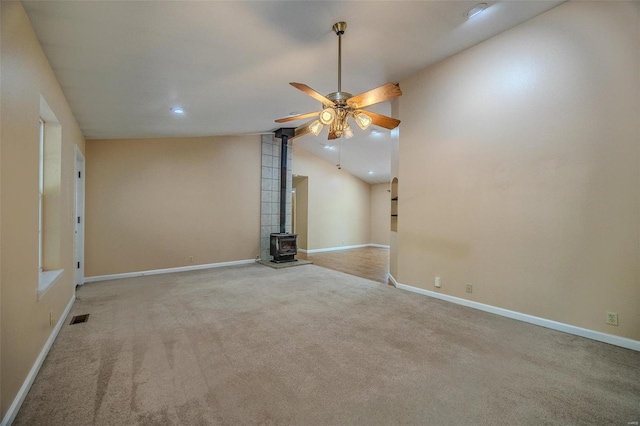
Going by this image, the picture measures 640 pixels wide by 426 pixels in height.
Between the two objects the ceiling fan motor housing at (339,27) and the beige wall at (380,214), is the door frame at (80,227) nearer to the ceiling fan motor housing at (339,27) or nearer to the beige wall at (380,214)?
the ceiling fan motor housing at (339,27)

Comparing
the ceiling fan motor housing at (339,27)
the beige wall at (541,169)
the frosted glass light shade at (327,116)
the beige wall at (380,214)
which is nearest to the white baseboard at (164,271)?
the beige wall at (541,169)

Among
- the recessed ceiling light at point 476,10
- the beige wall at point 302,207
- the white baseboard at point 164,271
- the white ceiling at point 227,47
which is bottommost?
the white baseboard at point 164,271

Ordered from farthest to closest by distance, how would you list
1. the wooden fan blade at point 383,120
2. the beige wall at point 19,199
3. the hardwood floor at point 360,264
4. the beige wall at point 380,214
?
the beige wall at point 380,214, the hardwood floor at point 360,264, the wooden fan blade at point 383,120, the beige wall at point 19,199

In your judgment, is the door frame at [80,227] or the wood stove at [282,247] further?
Answer: the wood stove at [282,247]

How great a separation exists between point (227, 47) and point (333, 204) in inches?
279

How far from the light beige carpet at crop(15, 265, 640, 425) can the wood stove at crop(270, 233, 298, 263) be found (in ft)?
9.41

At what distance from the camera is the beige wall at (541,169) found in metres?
2.54

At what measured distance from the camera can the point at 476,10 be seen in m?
2.71

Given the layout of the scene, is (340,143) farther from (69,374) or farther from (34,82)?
(69,374)

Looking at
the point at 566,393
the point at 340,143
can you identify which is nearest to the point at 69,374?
the point at 566,393

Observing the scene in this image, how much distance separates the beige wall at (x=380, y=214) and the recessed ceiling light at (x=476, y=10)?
24.4 feet

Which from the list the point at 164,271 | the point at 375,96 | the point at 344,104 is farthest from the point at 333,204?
the point at 375,96

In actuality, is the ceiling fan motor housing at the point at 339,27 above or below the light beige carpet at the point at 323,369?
above

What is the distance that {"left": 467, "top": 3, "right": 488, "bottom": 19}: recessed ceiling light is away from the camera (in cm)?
264
